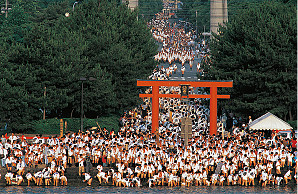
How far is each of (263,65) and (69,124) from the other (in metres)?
15.3

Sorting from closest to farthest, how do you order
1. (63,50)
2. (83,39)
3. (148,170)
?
(148,170) < (63,50) < (83,39)

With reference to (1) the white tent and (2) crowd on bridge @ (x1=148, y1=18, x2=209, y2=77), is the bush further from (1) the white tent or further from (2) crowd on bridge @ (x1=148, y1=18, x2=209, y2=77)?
(1) the white tent

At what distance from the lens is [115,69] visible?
50594mm

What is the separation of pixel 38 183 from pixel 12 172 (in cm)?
175

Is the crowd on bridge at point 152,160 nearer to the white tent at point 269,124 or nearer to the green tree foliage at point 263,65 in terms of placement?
the white tent at point 269,124

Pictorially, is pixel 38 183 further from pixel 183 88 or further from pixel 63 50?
pixel 63 50

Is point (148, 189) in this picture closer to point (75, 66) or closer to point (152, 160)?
point (152, 160)

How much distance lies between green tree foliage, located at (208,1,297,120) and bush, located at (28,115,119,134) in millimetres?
9367

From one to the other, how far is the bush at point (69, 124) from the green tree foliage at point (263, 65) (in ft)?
30.7

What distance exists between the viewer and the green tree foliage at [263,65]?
148 feet

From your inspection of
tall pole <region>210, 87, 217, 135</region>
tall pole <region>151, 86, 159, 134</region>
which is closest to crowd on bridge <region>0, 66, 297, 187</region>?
tall pole <region>210, 87, 217, 135</region>

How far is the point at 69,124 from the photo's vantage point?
44344 mm

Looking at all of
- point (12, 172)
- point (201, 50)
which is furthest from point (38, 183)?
point (201, 50)

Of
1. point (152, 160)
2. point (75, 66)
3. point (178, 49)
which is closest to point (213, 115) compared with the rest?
point (152, 160)
